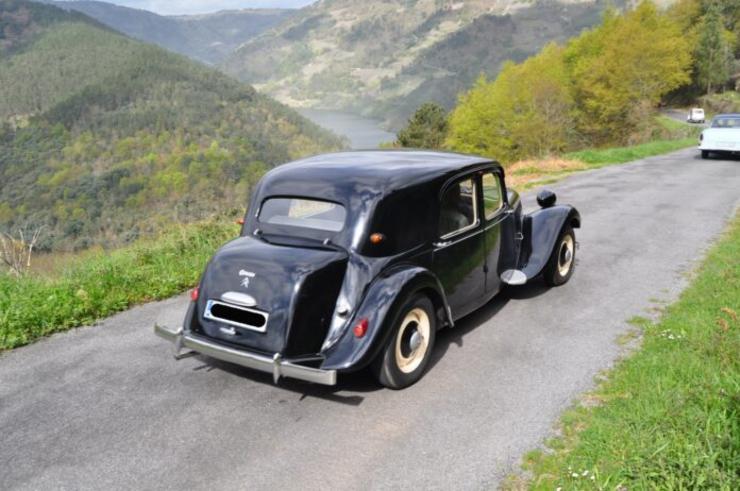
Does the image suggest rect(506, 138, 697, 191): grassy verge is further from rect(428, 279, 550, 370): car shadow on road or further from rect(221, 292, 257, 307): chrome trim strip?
rect(221, 292, 257, 307): chrome trim strip

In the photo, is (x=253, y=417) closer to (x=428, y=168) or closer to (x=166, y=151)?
(x=428, y=168)

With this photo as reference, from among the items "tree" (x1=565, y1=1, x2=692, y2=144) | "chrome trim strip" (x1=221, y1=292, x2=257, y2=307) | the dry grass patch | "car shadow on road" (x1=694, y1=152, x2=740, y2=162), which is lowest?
"car shadow on road" (x1=694, y1=152, x2=740, y2=162)

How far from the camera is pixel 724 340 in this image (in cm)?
465

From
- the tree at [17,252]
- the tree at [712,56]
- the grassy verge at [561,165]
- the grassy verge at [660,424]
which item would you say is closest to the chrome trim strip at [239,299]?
the grassy verge at [660,424]

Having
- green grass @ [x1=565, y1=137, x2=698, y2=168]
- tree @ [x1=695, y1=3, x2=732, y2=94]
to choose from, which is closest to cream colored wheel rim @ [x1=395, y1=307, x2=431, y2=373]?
green grass @ [x1=565, y1=137, x2=698, y2=168]

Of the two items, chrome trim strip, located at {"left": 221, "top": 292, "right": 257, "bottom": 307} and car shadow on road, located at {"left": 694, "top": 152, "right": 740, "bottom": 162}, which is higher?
chrome trim strip, located at {"left": 221, "top": 292, "right": 257, "bottom": 307}

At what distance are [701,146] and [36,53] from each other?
654 ft

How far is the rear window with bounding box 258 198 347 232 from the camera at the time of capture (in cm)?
458

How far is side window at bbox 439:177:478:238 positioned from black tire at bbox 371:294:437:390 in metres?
0.80

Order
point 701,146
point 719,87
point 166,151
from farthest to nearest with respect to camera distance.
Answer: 1. point 166,151
2. point 719,87
3. point 701,146

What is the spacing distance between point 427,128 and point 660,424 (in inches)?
2651

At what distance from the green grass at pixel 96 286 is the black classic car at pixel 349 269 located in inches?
78.9

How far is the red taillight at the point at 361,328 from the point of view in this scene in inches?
159

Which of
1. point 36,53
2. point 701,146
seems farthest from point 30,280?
point 36,53
